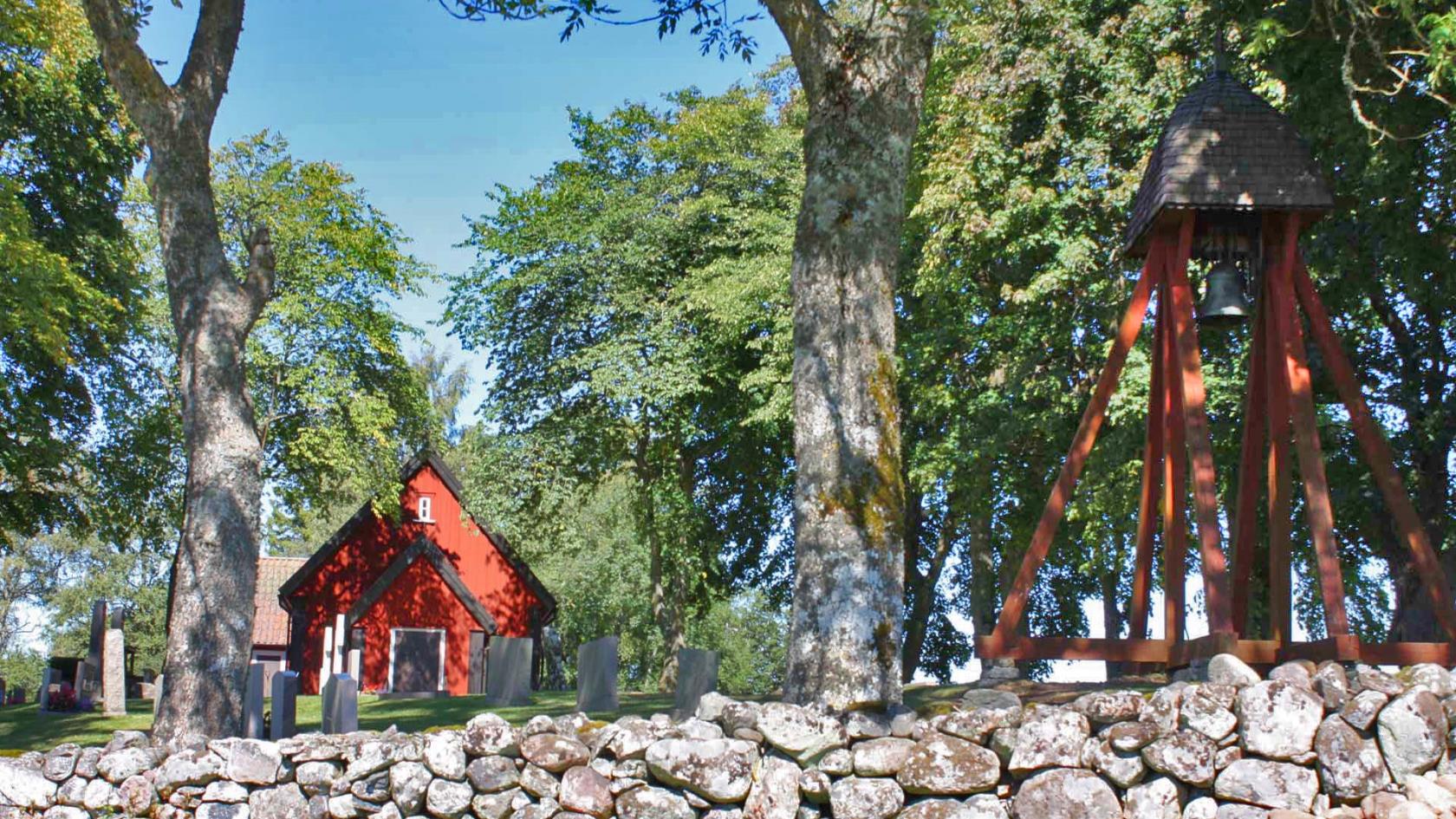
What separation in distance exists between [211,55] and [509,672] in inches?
323

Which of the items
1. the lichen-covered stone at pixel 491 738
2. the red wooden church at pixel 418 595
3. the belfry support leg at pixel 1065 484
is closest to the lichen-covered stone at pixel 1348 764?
the belfry support leg at pixel 1065 484

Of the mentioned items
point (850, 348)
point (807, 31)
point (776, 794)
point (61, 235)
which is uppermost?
point (61, 235)

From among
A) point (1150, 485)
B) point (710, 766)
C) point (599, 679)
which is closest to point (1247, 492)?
point (1150, 485)

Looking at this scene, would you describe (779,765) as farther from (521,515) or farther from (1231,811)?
(521,515)

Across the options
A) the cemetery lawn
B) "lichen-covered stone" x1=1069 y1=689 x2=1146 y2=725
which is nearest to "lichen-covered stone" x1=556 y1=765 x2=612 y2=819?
"lichen-covered stone" x1=1069 y1=689 x2=1146 y2=725

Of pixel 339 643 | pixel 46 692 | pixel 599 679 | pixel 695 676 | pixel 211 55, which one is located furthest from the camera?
pixel 339 643

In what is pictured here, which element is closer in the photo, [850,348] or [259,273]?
[850,348]

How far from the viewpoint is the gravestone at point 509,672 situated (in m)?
16.5

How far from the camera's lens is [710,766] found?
7.38 m

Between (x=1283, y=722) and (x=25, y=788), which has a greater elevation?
(x=1283, y=722)

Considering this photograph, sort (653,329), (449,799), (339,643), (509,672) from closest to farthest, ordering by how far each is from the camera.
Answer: (449,799) < (509,672) < (653,329) < (339,643)

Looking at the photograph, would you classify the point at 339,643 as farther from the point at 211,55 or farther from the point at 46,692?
the point at 211,55

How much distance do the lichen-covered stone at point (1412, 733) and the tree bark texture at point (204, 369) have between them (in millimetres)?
8341

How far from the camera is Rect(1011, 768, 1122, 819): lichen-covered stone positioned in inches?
257
